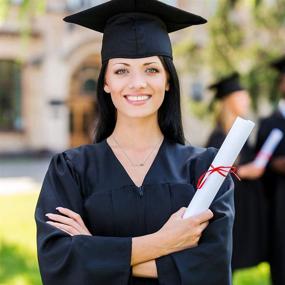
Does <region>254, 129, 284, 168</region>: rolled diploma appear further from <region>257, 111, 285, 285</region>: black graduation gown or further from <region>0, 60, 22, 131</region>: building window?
<region>0, 60, 22, 131</region>: building window

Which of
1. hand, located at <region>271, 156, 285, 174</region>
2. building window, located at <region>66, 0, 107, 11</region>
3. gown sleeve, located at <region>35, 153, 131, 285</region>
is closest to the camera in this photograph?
gown sleeve, located at <region>35, 153, 131, 285</region>

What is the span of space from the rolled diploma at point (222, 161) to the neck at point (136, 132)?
378 millimetres

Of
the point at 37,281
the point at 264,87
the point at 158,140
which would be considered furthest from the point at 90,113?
the point at 158,140

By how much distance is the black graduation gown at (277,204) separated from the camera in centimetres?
527

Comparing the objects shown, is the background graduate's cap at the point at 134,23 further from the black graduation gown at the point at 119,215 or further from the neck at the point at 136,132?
the black graduation gown at the point at 119,215

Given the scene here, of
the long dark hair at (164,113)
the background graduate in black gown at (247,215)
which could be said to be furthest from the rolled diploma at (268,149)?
the long dark hair at (164,113)

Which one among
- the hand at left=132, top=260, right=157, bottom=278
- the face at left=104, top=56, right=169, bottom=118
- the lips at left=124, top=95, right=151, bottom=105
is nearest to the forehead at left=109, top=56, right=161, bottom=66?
the face at left=104, top=56, right=169, bottom=118

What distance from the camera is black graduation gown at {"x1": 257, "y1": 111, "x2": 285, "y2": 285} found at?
5.27m

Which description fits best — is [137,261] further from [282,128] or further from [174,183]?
[282,128]

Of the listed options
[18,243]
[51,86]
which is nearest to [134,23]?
Answer: [18,243]

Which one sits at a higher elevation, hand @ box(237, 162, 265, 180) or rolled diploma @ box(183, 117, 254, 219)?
rolled diploma @ box(183, 117, 254, 219)

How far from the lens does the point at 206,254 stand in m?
2.29

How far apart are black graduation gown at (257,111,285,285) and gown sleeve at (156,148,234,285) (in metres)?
2.93

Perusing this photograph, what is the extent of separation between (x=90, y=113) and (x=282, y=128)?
16401 millimetres
